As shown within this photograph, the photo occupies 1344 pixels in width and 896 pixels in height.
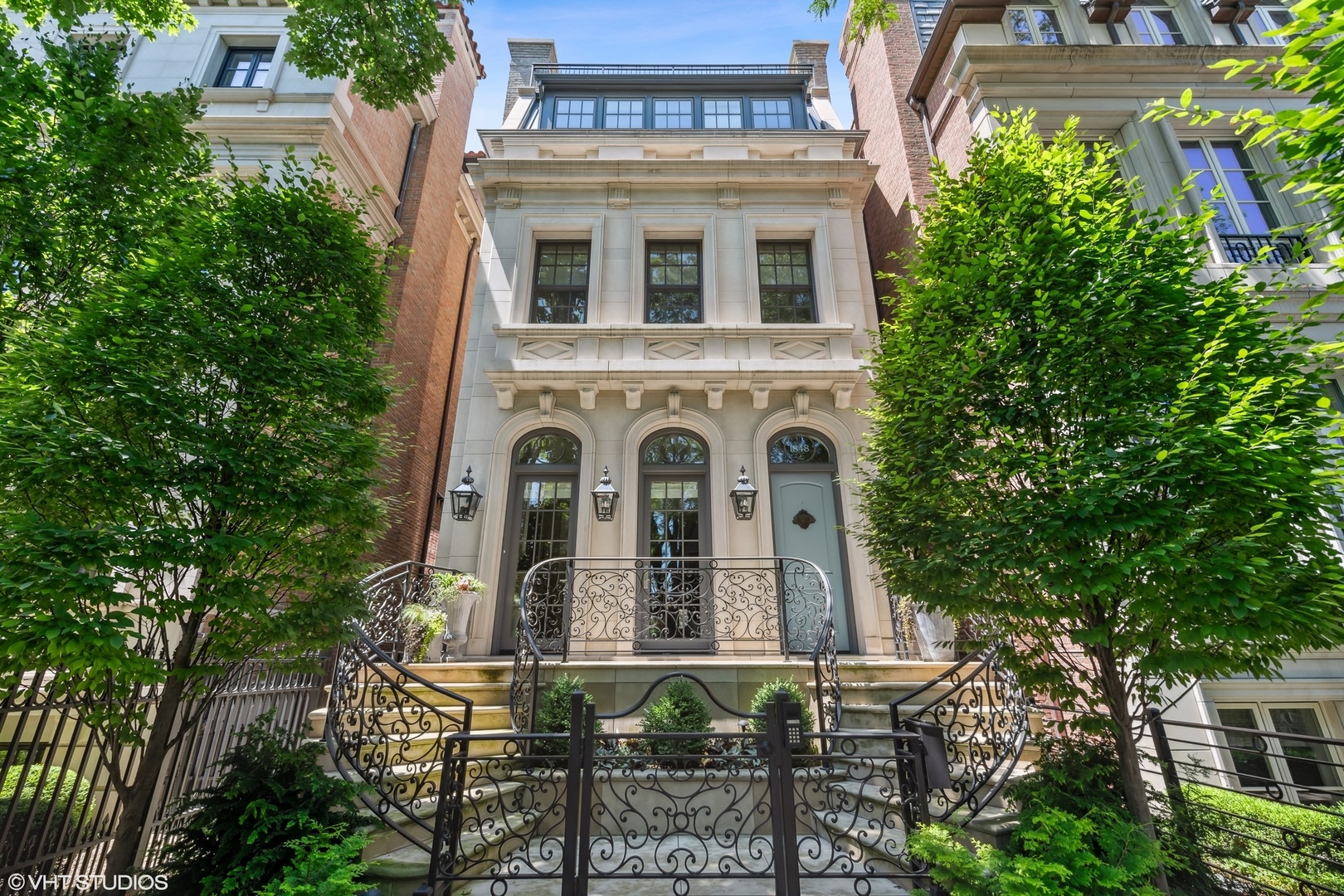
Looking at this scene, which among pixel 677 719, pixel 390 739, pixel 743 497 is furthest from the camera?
pixel 743 497

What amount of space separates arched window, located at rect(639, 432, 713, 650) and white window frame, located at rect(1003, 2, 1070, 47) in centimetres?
955

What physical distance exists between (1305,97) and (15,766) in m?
20.0

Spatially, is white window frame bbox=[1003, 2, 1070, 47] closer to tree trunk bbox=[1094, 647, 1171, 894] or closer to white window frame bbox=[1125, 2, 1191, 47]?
white window frame bbox=[1125, 2, 1191, 47]

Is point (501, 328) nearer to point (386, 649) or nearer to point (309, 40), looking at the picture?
point (309, 40)

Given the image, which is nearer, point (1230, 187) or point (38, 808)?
point (38, 808)

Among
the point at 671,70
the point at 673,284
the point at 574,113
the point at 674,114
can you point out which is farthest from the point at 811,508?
the point at 671,70

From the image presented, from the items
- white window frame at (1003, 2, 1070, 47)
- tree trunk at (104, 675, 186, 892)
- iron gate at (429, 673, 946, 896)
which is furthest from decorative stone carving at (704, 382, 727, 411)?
white window frame at (1003, 2, 1070, 47)

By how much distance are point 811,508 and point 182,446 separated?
28.2 ft

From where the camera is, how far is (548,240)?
11789 millimetres

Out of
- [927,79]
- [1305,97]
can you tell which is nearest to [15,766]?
[927,79]

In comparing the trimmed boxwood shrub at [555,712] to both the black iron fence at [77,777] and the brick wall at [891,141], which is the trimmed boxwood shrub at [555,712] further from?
the brick wall at [891,141]

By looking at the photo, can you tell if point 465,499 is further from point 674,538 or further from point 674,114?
point 674,114

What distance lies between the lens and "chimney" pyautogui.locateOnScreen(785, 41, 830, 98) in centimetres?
1369

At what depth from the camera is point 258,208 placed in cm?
465
